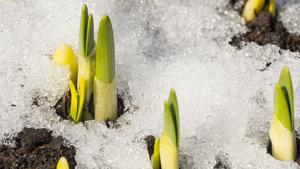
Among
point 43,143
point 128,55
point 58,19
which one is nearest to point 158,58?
point 128,55

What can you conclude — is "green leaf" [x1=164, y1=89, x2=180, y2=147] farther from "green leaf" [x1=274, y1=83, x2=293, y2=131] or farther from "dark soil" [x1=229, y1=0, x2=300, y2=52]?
"dark soil" [x1=229, y1=0, x2=300, y2=52]

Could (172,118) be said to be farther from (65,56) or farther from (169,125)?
(65,56)

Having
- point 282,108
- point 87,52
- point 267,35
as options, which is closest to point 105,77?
point 87,52

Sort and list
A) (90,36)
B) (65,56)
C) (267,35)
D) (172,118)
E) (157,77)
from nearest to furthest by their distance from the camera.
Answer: (172,118) < (90,36) < (65,56) < (157,77) < (267,35)

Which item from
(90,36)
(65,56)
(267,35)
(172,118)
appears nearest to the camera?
(172,118)

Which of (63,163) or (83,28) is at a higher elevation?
(83,28)

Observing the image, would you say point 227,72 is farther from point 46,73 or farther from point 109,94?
point 46,73

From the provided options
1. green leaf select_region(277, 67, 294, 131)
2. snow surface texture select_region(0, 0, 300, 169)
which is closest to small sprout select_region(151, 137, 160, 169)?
snow surface texture select_region(0, 0, 300, 169)
